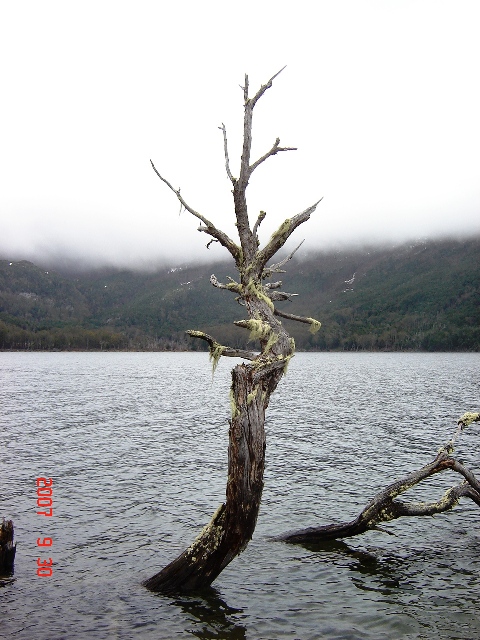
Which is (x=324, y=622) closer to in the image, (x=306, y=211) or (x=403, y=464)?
(x=306, y=211)

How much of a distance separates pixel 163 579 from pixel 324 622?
166 inches

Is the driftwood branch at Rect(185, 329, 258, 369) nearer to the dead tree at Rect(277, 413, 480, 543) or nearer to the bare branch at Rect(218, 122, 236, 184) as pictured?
the bare branch at Rect(218, 122, 236, 184)

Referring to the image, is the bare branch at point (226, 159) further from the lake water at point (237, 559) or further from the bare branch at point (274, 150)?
the lake water at point (237, 559)

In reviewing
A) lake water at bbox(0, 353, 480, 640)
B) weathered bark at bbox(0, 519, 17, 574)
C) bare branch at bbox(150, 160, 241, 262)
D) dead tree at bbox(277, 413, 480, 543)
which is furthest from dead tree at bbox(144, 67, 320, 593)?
weathered bark at bbox(0, 519, 17, 574)

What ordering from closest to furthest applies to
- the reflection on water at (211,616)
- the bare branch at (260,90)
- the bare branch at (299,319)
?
the bare branch at (260,90) → the reflection on water at (211,616) → the bare branch at (299,319)

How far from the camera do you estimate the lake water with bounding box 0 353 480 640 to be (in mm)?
12969

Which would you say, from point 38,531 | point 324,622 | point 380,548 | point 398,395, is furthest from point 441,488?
point 398,395

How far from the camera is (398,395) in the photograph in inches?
2835

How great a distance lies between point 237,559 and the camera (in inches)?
669
